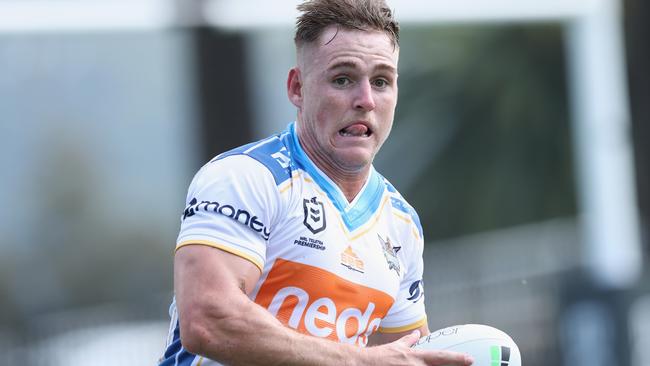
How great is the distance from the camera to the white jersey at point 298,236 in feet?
15.4

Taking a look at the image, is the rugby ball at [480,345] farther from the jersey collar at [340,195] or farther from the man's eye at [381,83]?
the man's eye at [381,83]

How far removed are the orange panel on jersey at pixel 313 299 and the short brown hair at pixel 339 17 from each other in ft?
3.09

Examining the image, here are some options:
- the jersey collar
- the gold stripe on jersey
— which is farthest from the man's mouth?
the gold stripe on jersey

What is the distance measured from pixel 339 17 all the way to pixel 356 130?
0.45 m

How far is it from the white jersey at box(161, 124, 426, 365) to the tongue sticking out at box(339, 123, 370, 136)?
0.19 meters

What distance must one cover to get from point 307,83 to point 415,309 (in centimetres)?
122

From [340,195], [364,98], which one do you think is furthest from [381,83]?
[340,195]

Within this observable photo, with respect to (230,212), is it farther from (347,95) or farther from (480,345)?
(480,345)

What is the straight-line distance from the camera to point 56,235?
25281mm

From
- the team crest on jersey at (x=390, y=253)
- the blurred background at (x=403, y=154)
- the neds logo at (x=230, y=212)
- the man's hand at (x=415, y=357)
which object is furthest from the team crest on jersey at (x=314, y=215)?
the blurred background at (x=403, y=154)

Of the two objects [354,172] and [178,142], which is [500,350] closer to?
[354,172]

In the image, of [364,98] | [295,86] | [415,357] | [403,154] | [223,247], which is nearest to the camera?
[223,247]

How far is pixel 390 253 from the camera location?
210 inches

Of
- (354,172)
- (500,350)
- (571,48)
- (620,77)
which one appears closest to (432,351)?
(500,350)
